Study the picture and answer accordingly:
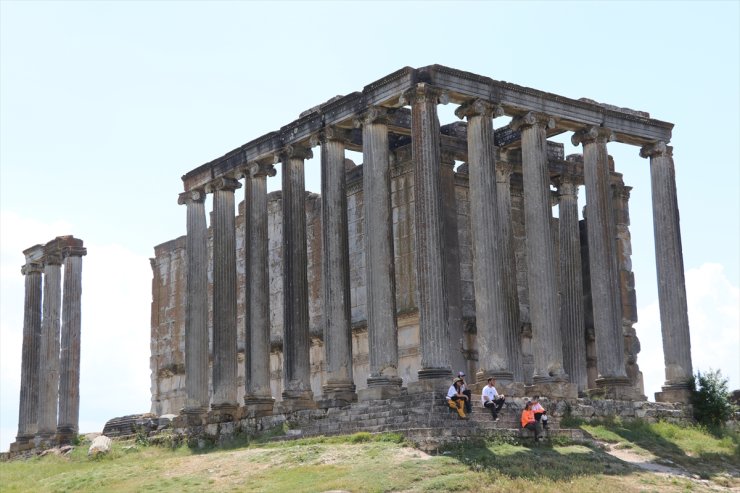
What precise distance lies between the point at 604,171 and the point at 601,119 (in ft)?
5.60

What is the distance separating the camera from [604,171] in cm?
3822

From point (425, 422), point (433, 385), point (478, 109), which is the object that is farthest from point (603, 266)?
point (425, 422)

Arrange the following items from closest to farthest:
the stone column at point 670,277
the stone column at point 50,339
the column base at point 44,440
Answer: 1. the stone column at point 670,277
2. the column base at point 44,440
3. the stone column at point 50,339

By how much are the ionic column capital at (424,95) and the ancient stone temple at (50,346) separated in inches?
844

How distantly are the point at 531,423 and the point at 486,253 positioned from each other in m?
6.05

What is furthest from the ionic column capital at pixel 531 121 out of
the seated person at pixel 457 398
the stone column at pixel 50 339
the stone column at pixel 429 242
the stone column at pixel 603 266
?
the stone column at pixel 50 339

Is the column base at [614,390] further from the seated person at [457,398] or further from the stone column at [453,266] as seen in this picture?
the seated person at [457,398]

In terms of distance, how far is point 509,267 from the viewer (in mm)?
39219

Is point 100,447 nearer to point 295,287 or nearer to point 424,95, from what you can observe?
point 295,287

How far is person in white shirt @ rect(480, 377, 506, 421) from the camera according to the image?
30.5 m

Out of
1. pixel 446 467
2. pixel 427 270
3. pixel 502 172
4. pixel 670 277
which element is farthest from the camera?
pixel 502 172

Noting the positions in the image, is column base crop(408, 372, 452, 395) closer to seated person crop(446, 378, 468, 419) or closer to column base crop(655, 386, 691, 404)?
seated person crop(446, 378, 468, 419)

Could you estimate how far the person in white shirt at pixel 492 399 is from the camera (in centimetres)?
3050

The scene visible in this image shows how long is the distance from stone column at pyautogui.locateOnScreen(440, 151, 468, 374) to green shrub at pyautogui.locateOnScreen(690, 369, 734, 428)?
295 inches
